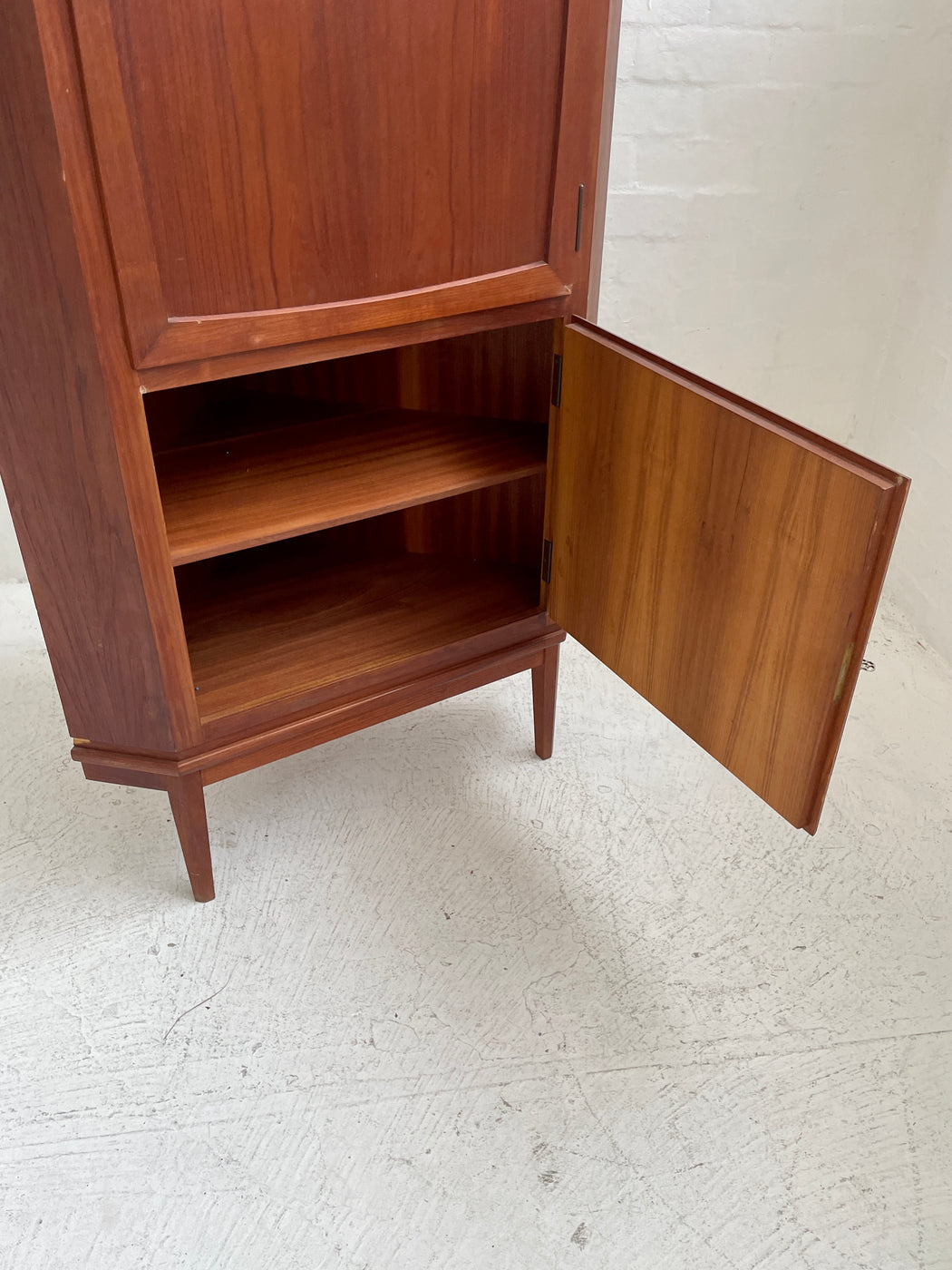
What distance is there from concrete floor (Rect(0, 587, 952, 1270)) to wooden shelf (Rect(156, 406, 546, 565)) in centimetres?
58

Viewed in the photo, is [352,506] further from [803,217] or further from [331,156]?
[803,217]

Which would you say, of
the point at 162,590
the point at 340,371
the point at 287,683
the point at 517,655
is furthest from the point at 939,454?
the point at 162,590

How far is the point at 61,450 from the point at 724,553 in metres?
0.74

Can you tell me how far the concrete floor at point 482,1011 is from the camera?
1182mm

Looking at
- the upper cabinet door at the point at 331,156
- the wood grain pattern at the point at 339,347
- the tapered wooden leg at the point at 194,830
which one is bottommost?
the tapered wooden leg at the point at 194,830

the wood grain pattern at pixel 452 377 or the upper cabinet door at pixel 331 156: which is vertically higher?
the upper cabinet door at pixel 331 156

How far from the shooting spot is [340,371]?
1.63m

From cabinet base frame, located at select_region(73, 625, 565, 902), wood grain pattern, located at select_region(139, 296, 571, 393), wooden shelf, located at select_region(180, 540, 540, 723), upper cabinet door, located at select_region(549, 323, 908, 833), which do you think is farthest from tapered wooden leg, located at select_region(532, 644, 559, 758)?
wood grain pattern, located at select_region(139, 296, 571, 393)

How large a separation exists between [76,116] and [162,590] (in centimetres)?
51

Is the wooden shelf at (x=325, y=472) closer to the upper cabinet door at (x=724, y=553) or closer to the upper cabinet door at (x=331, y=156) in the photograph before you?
the upper cabinet door at (x=724, y=553)

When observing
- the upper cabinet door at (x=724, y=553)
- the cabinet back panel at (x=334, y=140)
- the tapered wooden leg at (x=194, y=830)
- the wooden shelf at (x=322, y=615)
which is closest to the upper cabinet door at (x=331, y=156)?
the cabinet back panel at (x=334, y=140)

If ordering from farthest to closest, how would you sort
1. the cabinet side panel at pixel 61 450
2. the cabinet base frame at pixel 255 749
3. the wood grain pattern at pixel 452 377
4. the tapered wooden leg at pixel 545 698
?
the tapered wooden leg at pixel 545 698, the wood grain pattern at pixel 452 377, the cabinet base frame at pixel 255 749, the cabinet side panel at pixel 61 450

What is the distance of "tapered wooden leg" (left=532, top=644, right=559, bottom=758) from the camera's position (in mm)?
1667

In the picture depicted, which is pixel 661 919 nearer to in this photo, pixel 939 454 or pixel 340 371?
pixel 340 371
